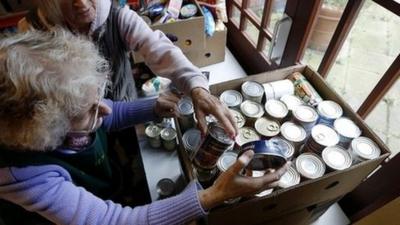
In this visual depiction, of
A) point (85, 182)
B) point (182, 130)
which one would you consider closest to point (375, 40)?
point (182, 130)

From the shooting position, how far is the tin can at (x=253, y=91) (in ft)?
2.65

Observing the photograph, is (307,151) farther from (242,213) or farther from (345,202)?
(345,202)

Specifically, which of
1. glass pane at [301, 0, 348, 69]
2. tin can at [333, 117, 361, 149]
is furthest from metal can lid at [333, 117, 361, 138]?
glass pane at [301, 0, 348, 69]

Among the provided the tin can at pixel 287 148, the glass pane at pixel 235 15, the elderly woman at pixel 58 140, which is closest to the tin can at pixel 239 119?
the tin can at pixel 287 148

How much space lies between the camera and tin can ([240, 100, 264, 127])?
773mm

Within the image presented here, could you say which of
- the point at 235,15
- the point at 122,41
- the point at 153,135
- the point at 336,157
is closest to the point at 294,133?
the point at 336,157

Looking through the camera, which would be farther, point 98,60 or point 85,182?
point 85,182

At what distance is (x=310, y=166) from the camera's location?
0.68m

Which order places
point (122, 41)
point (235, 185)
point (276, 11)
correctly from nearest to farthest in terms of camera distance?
point (235, 185)
point (122, 41)
point (276, 11)

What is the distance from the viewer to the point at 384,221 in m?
0.76

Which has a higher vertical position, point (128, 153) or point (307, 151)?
point (307, 151)

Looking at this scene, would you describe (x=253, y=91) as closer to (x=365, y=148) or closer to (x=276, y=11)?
(x=365, y=148)

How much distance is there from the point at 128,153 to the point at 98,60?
1.97 ft

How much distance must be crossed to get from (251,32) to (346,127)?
28.1 inches
